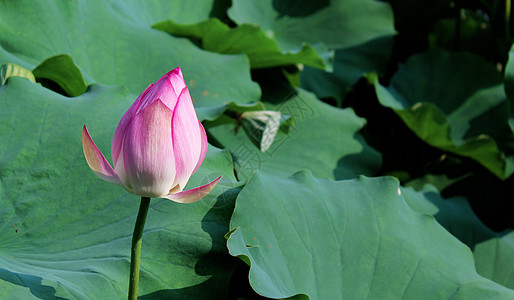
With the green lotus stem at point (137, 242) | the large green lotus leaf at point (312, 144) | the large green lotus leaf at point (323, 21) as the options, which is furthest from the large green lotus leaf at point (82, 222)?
the large green lotus leaf at point (323, 21)

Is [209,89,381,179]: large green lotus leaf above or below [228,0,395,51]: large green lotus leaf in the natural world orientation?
below

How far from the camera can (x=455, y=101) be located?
90.3 inches

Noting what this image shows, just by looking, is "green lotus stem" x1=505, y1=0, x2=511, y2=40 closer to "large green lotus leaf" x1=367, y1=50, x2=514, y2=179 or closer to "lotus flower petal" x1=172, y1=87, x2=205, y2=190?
"large green lotus leaf" x1=367, y1=50, x2=514, y2=179

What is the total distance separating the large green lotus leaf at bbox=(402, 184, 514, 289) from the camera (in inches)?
55.7

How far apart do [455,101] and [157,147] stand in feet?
6.42

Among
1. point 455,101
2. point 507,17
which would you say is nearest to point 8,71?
point 455,101

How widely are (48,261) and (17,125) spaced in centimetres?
30

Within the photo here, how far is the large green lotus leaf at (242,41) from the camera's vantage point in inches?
68.2

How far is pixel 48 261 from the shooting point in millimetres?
884

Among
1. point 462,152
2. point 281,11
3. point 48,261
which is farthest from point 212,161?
point 281,11

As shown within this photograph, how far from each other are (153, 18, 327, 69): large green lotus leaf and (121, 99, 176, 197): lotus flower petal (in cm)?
117

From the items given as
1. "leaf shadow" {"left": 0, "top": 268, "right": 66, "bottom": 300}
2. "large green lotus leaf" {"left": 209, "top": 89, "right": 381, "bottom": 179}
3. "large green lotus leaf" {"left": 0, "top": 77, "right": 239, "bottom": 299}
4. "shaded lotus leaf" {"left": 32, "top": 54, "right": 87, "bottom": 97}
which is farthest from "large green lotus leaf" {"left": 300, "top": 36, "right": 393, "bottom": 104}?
"leaf shadow" {"left": 0, "top": 268, "right": 66, "bottom": 300}

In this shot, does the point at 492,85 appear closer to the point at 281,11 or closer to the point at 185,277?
the point at 281,11

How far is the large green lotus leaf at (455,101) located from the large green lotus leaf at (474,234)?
384mm
